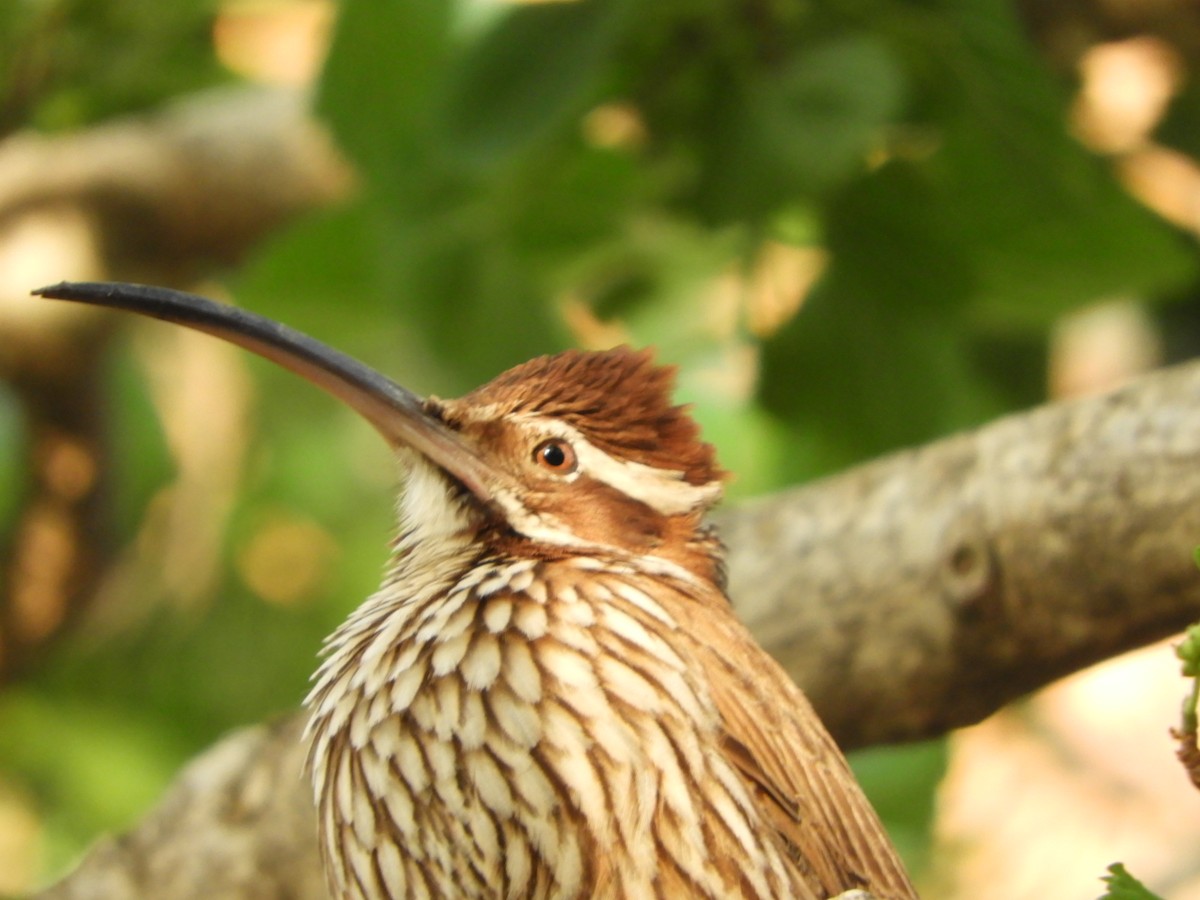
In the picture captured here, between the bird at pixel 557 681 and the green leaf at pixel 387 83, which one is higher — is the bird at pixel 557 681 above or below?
below

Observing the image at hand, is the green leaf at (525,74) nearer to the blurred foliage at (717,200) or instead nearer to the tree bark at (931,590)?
the blurred foliage at (717,200)

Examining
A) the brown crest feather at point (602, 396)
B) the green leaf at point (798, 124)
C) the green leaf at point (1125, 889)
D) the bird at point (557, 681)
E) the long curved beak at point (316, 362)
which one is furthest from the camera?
the green leaf at point (798, 124)

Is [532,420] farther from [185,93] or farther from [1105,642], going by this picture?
[185,93]

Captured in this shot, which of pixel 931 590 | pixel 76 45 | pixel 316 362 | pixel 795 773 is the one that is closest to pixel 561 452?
pixel 316 362

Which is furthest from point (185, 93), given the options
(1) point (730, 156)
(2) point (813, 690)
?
(2) point (813, 690)

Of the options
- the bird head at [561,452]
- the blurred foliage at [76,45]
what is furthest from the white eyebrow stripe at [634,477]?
the blurred foliage at [76,45]
